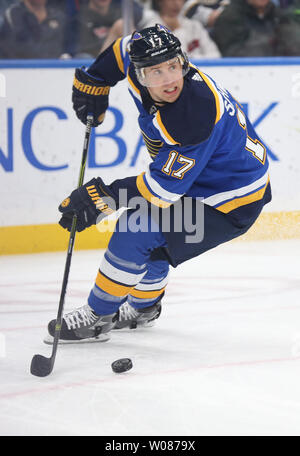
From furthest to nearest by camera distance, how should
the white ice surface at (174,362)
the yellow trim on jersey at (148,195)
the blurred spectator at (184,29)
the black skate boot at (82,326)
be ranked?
the blurred spectator at (184,29) → the black skate boot at (82,326) → the yellow trim on jersey at (148,195) → the white ice surface at (174,362)

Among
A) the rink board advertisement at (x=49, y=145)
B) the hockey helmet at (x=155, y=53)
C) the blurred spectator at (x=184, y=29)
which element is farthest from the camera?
the blurred spectator at (x=184, y=29)

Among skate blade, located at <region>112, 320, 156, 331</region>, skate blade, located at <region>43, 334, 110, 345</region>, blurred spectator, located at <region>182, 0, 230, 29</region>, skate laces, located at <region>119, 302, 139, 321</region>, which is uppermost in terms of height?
blurred spectator, located at <region>182, 0, 230, 29</region>

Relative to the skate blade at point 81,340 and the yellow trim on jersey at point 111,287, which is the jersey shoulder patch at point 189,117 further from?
the skate blade at point 81,340

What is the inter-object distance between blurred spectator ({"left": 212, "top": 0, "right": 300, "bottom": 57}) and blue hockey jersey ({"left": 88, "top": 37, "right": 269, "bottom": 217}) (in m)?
2.42

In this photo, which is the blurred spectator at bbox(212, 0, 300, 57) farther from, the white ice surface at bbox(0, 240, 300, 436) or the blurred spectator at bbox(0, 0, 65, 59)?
the white ice surface at bbox(0, 240, 300, 436)

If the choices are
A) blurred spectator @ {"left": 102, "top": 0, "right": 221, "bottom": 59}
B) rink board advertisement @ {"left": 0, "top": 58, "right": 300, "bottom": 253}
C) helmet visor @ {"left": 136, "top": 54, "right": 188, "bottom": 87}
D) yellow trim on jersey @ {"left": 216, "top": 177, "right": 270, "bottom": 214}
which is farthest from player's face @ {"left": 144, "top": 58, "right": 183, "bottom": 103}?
blurred spectator @ {"left": 102, "top": 0, "right": 221, "bottom": 59}

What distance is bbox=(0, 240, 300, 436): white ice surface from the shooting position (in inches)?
75.6

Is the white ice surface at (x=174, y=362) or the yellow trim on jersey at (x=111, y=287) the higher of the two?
the yellow trim on jersey at (x=111, y=287)

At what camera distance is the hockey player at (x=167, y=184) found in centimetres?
229

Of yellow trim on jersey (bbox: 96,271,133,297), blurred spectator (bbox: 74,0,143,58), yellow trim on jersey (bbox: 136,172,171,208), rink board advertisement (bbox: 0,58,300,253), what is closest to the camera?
yellow trim on jersey (bbox: 136,172,171,208)

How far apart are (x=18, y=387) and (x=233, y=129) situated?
997 millimetres

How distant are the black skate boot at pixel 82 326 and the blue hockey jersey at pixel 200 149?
1.60ft

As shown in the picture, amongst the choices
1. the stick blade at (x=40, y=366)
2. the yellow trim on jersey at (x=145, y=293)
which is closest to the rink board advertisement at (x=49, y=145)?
the yellow trim on jersey at (x=145, y=293)
